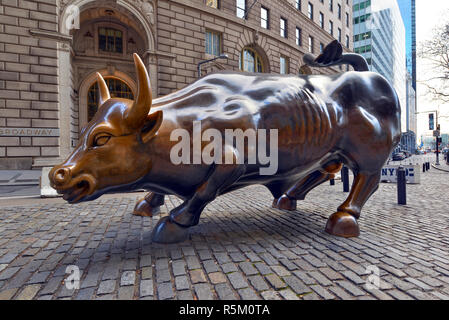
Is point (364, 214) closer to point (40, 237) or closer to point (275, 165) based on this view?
point (275, 165)

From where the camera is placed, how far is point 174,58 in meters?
15.5

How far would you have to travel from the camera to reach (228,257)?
257 centimetres

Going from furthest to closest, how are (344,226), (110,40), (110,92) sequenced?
(110,40) < (110,92) < (344,226)

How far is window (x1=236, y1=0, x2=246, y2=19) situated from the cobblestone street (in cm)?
1857

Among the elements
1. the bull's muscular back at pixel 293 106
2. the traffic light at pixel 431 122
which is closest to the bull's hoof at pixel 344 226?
the bull's muscular back at pixel 293 106

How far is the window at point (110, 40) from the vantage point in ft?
55.2

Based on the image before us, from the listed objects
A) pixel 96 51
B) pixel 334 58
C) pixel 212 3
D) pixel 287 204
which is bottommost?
pixel 287 204

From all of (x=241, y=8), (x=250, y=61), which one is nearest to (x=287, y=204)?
(x=250, y=61)

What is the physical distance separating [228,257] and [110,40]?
18329 millimetres

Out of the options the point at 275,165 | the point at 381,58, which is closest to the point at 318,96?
the point at 275,165

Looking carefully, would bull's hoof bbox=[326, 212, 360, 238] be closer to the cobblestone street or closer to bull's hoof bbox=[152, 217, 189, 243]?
the cobblestone street

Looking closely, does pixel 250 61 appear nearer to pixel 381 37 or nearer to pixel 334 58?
pixel 334 58
